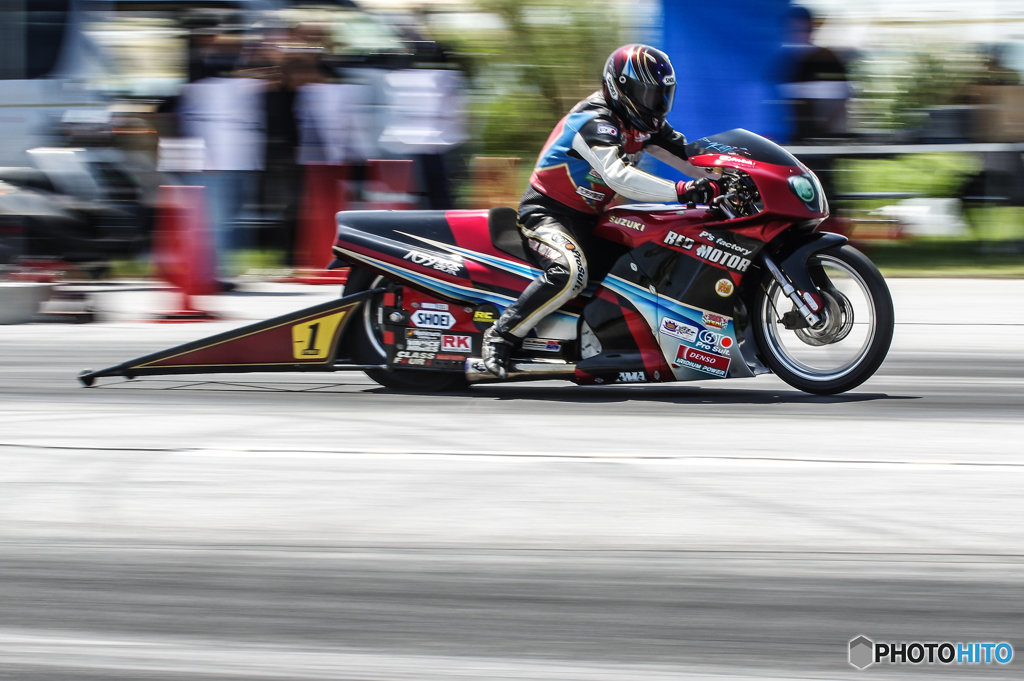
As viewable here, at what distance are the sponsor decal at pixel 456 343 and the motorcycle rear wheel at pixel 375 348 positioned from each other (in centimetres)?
21

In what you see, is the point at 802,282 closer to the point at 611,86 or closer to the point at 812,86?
the point at 611,86

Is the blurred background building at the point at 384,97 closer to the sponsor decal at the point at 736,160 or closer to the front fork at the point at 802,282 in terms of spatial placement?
the sponsor decal at the point at 736,160

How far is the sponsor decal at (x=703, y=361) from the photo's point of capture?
6488 millimetres

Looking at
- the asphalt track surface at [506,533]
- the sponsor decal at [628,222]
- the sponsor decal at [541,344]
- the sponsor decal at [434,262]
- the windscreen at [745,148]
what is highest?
the windscreen at [745,148]

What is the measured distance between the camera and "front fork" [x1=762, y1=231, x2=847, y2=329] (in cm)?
629

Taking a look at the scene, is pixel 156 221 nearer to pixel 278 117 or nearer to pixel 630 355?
pixel 278 117

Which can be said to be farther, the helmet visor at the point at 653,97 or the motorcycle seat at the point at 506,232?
the motorcycle seat at the point at 506,232

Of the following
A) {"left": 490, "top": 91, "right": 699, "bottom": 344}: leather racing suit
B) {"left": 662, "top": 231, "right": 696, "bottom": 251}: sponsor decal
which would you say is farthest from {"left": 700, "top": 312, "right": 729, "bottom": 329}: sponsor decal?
{"left": 490, "top": 91, "right": 699, "bottom": 344}: leather racing suit

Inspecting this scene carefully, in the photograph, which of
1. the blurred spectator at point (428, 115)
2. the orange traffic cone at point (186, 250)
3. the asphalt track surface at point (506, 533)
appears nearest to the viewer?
the asphalt track surface at point (506, 533)

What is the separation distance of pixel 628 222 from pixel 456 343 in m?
1.12

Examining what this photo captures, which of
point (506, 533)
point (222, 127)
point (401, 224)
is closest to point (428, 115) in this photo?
point (222, 127)

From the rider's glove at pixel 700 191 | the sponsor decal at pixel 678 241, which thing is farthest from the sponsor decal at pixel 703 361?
the rider's glove at pixel 700 191

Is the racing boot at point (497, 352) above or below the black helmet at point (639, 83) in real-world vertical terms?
below

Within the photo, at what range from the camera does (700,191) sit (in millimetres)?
6336
